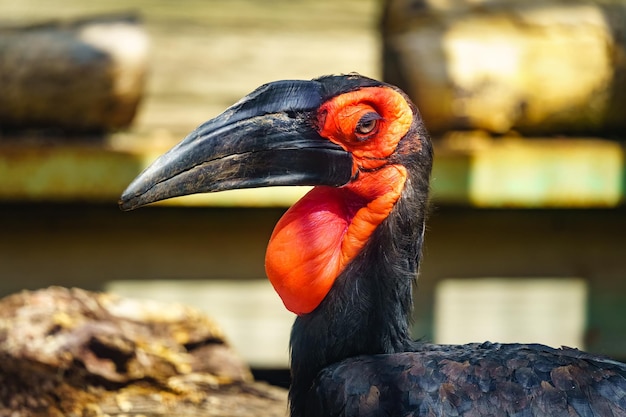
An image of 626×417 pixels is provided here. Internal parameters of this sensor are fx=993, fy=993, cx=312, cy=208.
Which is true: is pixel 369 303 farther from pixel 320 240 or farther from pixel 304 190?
pixel 304 190

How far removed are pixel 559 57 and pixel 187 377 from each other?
6.89ft

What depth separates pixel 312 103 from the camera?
2.53 m

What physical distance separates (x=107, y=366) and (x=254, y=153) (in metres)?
1.23

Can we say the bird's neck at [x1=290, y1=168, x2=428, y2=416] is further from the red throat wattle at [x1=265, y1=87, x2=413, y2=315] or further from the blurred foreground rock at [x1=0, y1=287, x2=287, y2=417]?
the blurred foreground rock at [x1=0, y1=287, x2=287, y2=417]

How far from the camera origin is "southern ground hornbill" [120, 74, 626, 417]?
7.82 feet

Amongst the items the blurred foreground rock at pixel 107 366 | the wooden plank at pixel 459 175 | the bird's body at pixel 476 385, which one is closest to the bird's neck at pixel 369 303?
the bird's body at pixel 476 385

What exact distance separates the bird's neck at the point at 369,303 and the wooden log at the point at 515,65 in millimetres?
1682

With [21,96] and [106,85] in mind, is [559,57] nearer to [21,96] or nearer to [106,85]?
[106,85]

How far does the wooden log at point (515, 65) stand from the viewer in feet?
13.7

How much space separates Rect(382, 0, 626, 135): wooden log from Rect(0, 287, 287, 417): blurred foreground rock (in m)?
1.45

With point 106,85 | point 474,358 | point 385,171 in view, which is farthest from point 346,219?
point 106,85

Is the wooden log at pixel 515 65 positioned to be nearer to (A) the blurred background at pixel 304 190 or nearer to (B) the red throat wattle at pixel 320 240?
(A) the blurred background at pixel 304 190

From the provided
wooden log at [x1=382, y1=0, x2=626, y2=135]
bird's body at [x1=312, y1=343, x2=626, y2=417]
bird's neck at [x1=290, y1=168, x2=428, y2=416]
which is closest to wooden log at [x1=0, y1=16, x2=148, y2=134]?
wooden log at [x1=382, y1=0, x2=626, y2=135]

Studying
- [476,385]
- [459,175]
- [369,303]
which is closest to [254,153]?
[369,303]
